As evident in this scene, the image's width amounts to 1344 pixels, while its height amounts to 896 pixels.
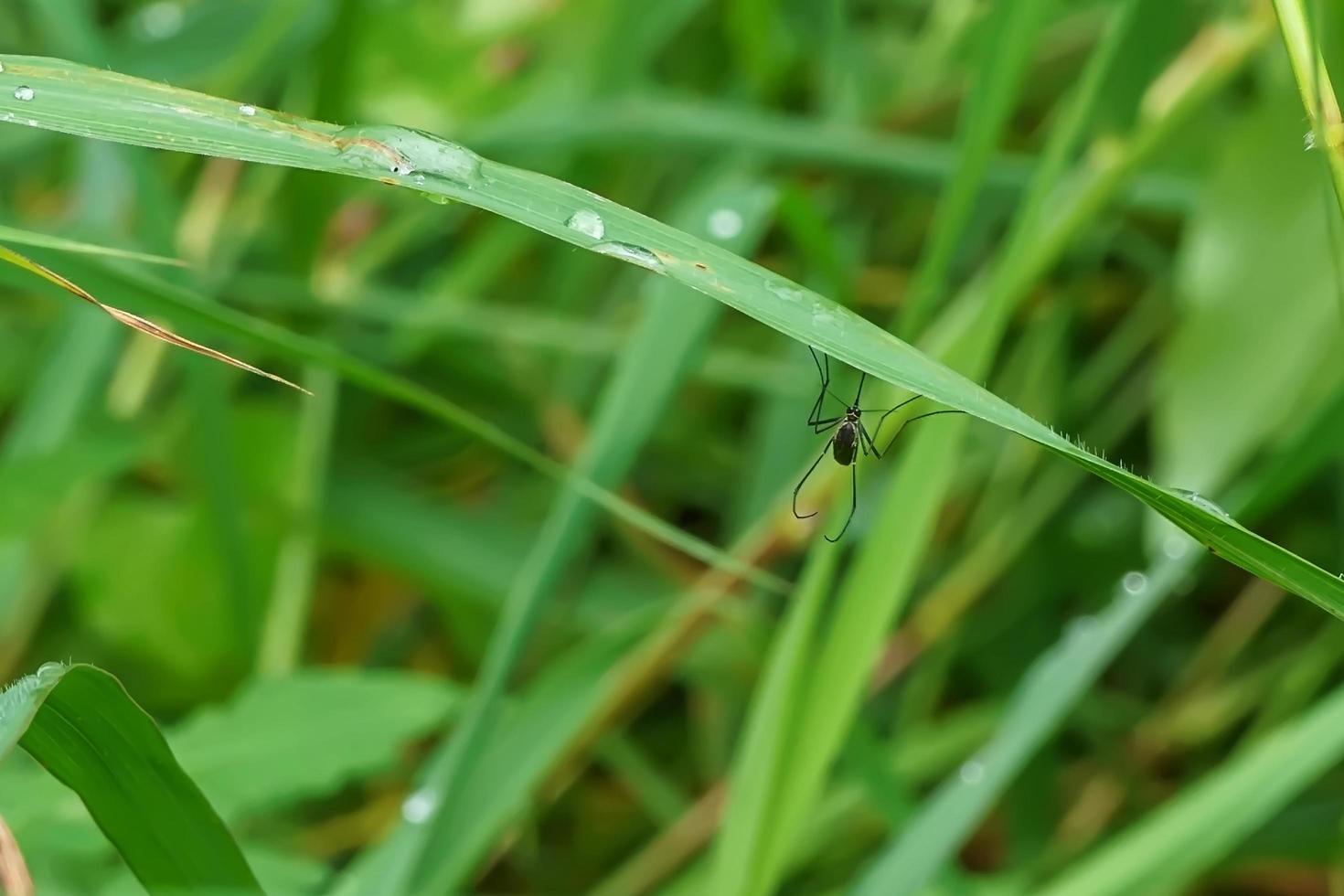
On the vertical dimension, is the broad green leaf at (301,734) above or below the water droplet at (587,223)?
below

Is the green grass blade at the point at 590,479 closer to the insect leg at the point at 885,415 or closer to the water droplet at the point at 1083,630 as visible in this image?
the insect leg at the point at 885,415

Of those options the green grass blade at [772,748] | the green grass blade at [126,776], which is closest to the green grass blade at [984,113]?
the green grass blade at [772,748]

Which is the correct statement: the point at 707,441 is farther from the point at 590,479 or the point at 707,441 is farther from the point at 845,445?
the point at 590,479

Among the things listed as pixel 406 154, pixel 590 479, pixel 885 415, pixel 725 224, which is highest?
pixel 725 224

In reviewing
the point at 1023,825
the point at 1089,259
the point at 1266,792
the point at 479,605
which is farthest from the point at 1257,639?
the point at 479,605

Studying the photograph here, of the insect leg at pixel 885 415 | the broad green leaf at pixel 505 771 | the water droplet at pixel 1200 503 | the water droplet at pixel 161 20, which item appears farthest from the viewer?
the water droplet at pixel 161 20

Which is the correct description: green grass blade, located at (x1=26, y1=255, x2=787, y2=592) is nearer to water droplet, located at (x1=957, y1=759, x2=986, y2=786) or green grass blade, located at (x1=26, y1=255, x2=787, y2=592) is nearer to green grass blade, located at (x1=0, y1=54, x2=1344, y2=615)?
green grass blade, located at (x1=0, y1=54, x2=1344, y2=615)

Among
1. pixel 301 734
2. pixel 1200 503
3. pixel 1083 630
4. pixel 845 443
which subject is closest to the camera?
pixel 1200 503

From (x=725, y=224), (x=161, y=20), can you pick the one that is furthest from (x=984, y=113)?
(x=161, y=20)
